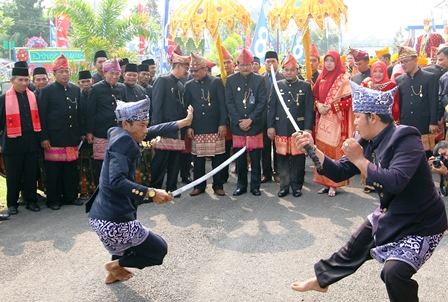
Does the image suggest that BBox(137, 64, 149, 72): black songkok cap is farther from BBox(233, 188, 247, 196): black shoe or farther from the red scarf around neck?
BBox(233, 188, 247, 196): black shoe

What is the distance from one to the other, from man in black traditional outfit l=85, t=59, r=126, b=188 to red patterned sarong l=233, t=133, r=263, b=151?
1.93 m

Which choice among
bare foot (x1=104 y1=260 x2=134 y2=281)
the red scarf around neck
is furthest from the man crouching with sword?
the red scarf around neck

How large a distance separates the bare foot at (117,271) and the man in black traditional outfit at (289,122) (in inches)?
140

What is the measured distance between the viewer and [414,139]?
308 centimetres

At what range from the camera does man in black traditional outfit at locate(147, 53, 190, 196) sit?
294 inches

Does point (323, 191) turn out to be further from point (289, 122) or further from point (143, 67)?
point (143, 67)

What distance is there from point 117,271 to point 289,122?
160 inches

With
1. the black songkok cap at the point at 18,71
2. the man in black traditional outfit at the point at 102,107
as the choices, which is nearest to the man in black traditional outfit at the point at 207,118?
the man in black traditional outfit at the point at 102,107

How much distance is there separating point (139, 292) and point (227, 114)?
4061 mm

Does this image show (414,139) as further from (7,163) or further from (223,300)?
(7,163)

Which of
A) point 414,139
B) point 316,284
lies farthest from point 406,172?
point 316,284

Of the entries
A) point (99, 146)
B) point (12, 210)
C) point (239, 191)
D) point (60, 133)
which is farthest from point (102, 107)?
point (239, 191)

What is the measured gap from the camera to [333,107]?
23.8 feet

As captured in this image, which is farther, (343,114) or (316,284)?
(343,114)
